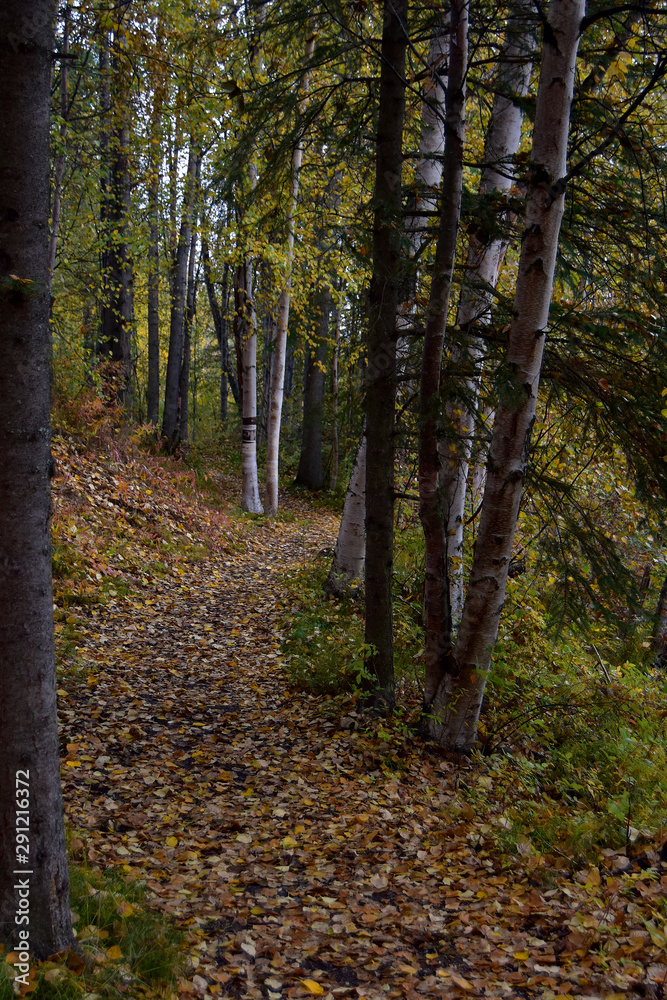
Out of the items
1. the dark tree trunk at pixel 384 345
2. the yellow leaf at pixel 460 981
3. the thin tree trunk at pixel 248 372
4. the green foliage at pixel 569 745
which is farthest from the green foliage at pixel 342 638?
the thin tree trunk at pixel 248 372

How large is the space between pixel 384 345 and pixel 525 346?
1266 millimetres

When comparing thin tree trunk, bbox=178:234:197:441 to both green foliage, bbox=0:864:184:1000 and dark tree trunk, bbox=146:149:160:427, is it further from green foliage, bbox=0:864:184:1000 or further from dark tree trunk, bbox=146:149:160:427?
green foliage, bbox=0:864:184:1000

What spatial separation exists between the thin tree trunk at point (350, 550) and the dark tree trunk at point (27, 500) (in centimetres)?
574

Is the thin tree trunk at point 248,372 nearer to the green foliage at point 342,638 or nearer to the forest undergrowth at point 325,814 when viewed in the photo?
the green foliage at point 342,638

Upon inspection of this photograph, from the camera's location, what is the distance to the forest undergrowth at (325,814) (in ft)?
9.89

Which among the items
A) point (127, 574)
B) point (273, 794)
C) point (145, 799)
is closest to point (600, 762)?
point (273, 794)

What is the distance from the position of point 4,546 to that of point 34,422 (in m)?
0.51

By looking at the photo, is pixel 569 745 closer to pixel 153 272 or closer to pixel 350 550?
pixel 350 550

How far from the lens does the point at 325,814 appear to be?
452 cm

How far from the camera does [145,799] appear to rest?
14.6 ft

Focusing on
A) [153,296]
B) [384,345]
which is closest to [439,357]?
[384,345]

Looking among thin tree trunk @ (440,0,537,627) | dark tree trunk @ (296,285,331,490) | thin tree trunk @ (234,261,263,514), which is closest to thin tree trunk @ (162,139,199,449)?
thin tree trunk @ (234,261,263,514)

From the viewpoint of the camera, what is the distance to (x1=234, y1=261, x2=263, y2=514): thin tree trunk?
43.1 feet

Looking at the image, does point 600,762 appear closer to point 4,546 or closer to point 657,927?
point 657,927
